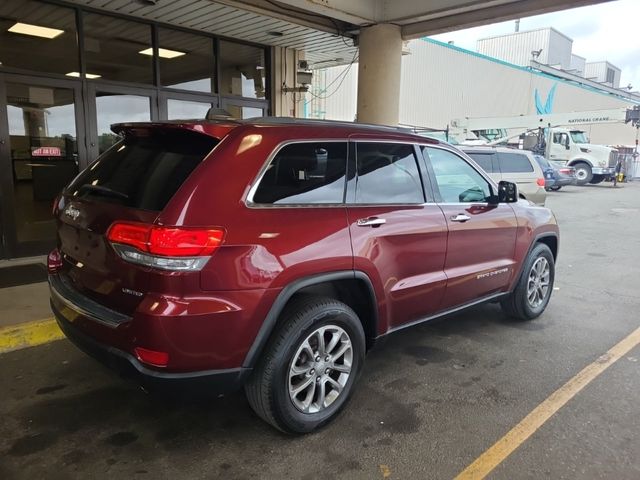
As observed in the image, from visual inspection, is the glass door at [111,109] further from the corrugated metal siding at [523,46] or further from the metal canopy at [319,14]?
the corrugated metal siding at [523,46]

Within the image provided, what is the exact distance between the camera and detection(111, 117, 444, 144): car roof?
280 cm

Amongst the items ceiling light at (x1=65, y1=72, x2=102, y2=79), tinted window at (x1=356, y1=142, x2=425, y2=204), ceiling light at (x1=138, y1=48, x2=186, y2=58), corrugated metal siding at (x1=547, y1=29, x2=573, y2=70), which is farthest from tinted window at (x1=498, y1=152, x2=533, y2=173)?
corrugated metal siding at (x1=547, y1=29, x2=573, y2=70)

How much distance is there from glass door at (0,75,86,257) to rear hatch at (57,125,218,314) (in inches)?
170

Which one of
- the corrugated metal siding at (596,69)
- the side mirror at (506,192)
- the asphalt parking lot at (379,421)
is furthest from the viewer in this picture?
the corrugated metal siding at (596,69)

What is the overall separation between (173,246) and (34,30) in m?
6.19

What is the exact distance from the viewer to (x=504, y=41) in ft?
156

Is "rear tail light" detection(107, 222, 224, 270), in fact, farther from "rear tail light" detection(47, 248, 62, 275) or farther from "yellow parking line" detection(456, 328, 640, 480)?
"yellow parking line" detection(456, 328, 640, 480)

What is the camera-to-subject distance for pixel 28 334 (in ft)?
14.1

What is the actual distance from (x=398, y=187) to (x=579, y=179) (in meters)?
26.1

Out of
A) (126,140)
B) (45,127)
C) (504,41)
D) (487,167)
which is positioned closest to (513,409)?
(126,140)

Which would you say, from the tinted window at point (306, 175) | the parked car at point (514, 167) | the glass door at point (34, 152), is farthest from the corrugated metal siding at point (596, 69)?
the tinted window at point (306, 175)

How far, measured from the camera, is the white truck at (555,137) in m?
23.2

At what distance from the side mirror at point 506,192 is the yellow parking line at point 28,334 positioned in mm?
4078

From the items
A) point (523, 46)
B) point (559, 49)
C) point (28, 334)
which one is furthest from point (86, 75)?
point (559, 49)
